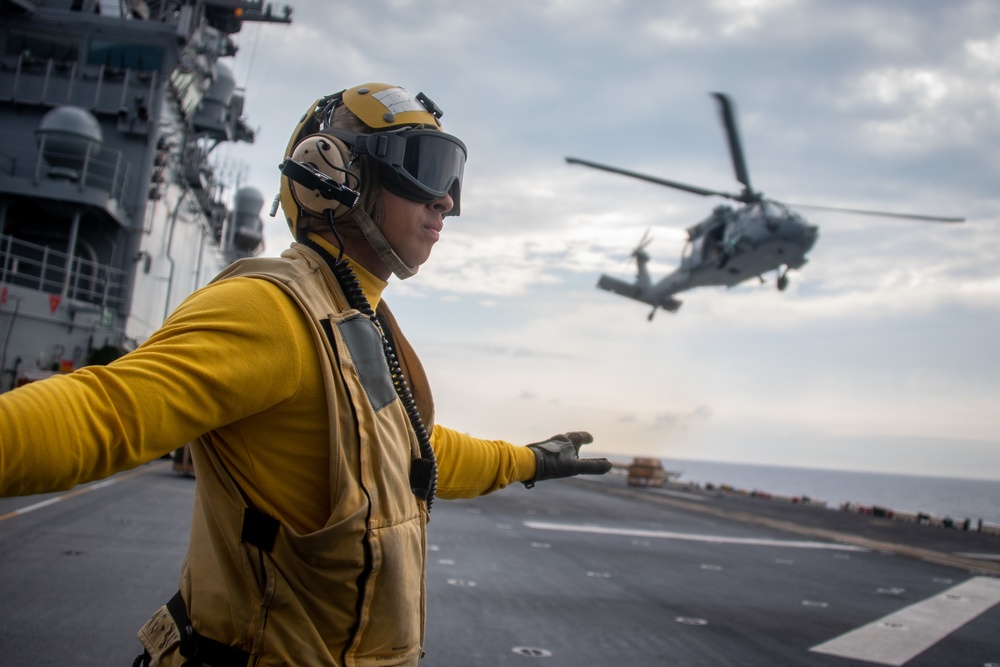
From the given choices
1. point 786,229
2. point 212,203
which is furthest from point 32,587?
point 212,203

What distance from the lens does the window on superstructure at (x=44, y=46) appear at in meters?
20.5

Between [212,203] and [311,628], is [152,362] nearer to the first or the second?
[311,628]

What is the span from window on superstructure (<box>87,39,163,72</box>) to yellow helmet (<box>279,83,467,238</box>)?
22911mm

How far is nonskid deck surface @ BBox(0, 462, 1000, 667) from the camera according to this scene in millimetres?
4715

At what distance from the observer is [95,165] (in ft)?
62.4

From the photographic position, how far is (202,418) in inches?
52.4

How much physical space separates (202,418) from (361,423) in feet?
1.06

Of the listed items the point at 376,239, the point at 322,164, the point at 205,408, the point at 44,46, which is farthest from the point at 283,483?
the point at 44,46

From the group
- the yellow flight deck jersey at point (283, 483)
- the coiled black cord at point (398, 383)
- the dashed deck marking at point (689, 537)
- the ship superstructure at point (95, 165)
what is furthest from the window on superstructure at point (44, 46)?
the yellow flight deck jersey at point (283, 483)

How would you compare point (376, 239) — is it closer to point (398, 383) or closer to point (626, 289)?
point (398, 383)

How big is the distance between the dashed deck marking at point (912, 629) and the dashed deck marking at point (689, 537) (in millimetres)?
3869

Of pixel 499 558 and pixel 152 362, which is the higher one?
pixel 152 362

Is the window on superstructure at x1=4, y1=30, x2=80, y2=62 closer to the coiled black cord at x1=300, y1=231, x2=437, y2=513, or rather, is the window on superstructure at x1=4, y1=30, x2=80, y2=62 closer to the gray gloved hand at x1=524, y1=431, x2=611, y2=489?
the gray gloved hand at x1=524, y1=431, x2=611, y2=489

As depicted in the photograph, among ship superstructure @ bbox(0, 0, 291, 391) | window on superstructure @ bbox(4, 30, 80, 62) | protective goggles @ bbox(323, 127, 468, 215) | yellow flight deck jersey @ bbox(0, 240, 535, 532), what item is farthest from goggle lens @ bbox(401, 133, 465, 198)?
window on superstructure @ bbox(4, 30, 80, 62)
